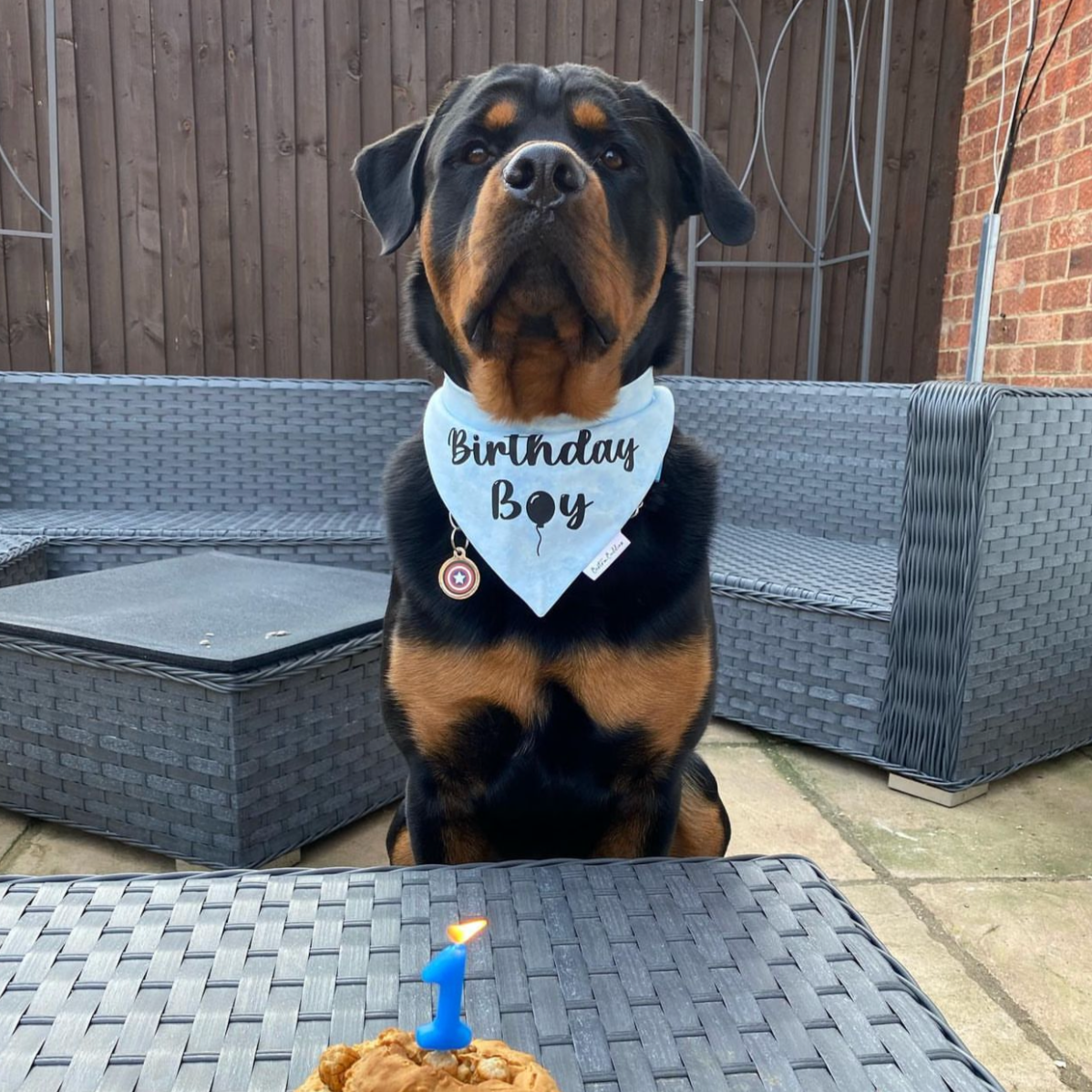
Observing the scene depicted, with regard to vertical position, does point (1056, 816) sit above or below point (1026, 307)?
below

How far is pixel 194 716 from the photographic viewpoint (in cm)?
176

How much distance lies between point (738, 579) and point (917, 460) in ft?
1.84

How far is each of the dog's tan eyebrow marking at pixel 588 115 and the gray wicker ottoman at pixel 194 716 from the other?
103cm

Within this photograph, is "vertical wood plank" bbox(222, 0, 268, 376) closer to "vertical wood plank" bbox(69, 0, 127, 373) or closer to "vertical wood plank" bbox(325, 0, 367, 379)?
"vertical wood plank" bbox(325, 0, 367, 379)

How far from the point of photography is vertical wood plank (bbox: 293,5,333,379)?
3.84 metres

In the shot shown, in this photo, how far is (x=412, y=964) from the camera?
825 millimetres

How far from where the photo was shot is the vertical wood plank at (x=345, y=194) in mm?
3852

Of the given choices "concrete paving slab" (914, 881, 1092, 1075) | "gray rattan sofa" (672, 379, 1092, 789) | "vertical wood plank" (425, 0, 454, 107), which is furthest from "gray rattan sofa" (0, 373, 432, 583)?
"concrete paving slab" (914, 881, 1092, 1075)

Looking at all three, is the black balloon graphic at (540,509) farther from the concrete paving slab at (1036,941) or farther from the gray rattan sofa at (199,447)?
the gray rattan sofa at (199,447)

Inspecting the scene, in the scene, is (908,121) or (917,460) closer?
(917,460)

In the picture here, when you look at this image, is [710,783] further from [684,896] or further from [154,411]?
[154,411]

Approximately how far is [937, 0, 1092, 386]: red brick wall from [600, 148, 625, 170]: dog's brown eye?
2.17 m

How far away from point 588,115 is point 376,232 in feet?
8.55

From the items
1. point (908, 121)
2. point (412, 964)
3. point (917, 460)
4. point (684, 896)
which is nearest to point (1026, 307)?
point (908, 121)
